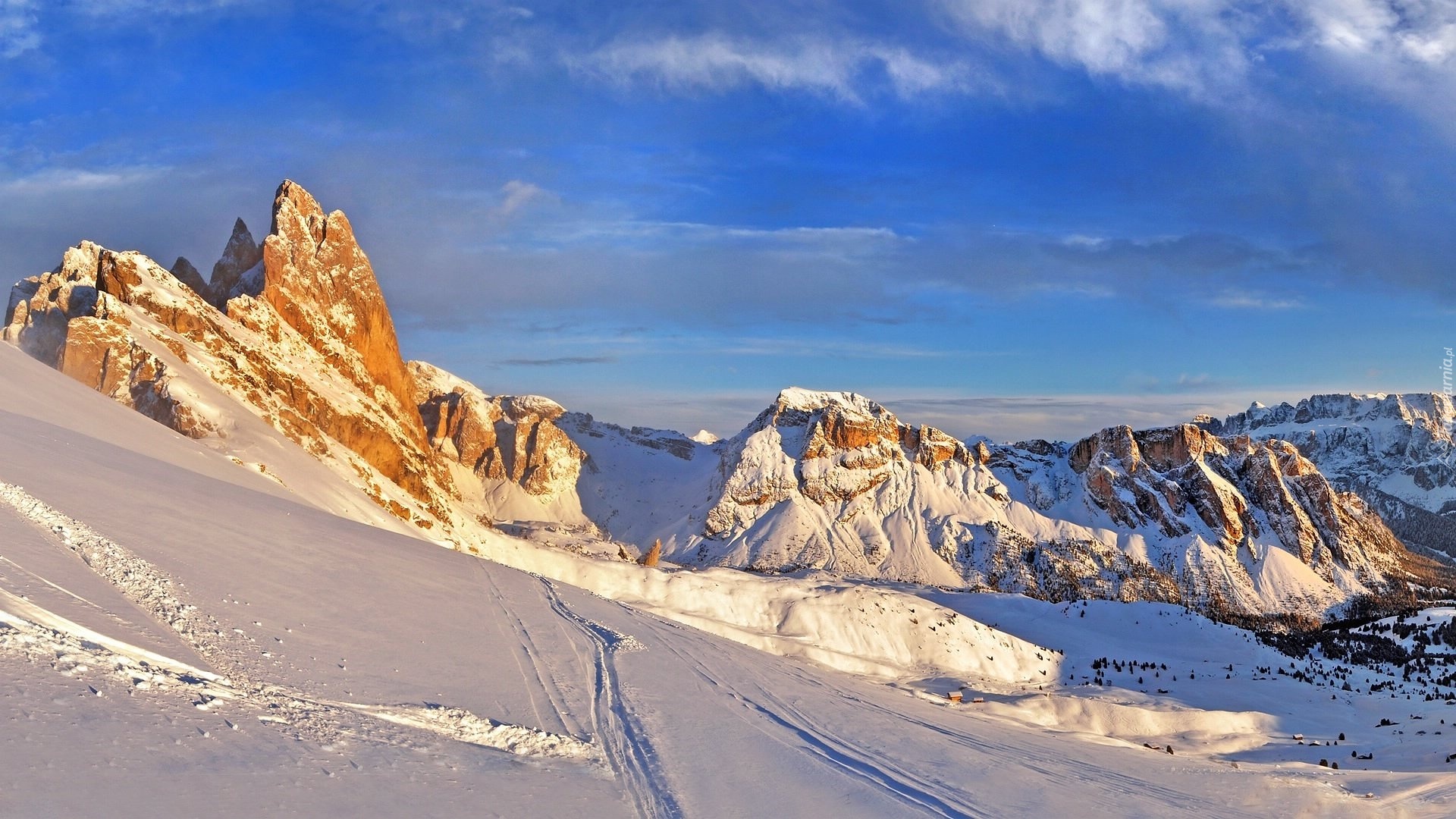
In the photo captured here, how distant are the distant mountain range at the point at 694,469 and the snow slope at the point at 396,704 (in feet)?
127

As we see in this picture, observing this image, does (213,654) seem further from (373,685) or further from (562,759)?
(562,759)

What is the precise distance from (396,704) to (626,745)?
3.49m

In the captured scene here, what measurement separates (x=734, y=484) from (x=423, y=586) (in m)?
147

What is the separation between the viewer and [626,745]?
13.8 metres

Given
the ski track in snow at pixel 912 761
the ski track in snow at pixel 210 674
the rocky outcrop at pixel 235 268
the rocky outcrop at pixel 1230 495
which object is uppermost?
the rocky outcrop at pixel 235 268

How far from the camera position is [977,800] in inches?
575

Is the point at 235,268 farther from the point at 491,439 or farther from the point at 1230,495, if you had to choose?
the point at 1230,495

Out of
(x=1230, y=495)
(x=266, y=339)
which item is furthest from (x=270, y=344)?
(x=1230, y=495)

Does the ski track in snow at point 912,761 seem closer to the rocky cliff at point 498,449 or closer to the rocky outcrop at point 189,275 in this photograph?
the rocky outcrop at point 189,275

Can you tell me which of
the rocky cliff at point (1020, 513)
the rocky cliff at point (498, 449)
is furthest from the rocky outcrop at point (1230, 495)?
the rocky cliff at point (498, 449)

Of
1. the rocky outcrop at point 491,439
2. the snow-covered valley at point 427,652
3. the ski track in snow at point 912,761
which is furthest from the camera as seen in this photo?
the rocky outcrop at point 491,439

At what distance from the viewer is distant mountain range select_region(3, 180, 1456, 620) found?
66.2 meters

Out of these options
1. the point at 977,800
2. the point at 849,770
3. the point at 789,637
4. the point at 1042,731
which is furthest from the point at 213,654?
the point at 789,637

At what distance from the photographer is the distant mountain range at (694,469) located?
2608 inches
